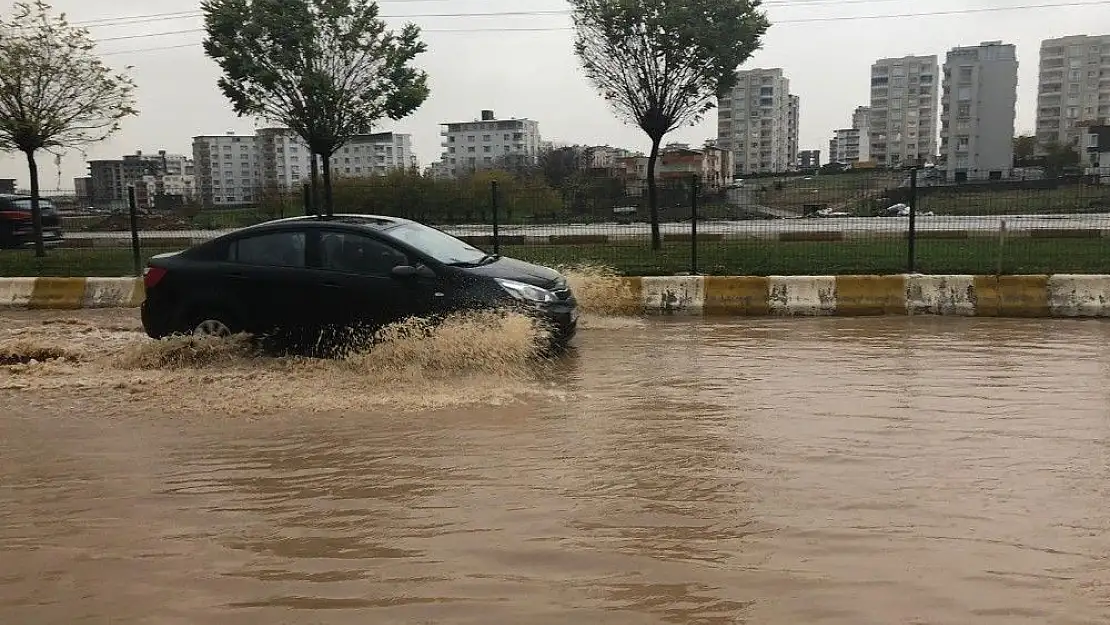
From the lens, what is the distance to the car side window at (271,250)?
8.48 meters

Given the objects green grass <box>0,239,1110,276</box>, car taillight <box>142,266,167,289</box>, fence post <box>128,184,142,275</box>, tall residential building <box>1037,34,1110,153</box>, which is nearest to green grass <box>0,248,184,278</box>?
green grass <box>0,239,1110,276</box>

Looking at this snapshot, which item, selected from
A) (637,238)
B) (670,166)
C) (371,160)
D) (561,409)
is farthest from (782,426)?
(371,160)

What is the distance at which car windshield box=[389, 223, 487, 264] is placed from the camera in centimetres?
845

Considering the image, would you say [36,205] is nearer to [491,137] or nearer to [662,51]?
[662,51]

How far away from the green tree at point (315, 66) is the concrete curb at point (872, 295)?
7611 mm

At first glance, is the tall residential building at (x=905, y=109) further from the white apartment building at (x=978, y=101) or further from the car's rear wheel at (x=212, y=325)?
the car's rear wheel at (x=212, y=325)

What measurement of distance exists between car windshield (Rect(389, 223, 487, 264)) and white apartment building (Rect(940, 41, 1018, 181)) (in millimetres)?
69073

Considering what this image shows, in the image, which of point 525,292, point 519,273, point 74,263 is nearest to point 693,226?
point 519,273

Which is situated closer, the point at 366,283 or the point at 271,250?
the point at 366,283

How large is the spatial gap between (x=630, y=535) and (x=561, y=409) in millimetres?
2409

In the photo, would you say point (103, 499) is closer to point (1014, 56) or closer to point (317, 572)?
point (317, 572)

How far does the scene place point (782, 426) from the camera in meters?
6.04

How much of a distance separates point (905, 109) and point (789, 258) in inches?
4706

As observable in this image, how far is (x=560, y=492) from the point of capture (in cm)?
487
